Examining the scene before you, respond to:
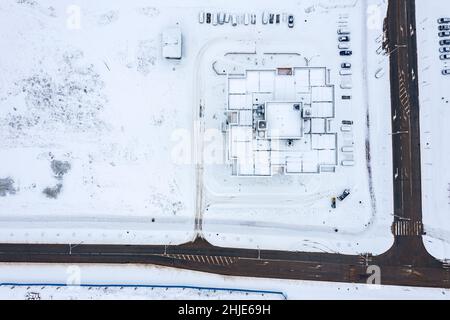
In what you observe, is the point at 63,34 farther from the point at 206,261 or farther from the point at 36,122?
the point at 206,261

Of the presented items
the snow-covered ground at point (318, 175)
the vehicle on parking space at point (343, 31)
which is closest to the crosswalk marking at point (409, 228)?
the snow-covered ground at point (318, 175)

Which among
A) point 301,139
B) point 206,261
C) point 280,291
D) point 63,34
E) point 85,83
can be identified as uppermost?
point 63,34

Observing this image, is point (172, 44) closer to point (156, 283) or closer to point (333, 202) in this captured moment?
point (333, 202)

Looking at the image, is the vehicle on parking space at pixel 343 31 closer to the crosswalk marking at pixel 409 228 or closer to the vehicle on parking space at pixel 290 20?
the vehicle on parking space at pixel 290 20

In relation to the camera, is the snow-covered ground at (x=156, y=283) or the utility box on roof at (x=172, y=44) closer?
the snow-covered ground at (x=156, y=283)

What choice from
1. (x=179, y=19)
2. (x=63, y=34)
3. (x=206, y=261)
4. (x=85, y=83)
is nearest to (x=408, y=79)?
(x=179, y=19)

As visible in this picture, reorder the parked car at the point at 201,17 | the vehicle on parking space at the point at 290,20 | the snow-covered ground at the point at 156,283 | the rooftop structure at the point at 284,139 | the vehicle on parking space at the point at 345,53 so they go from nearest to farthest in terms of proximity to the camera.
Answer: the rooftop structure at the point at 284,139 → the snow-covered ground at the point at 156,283 → the vehicle on parking space at the point at 345,53 → the vehicle on parking space at the point at 290,20 → the parked car at the point at 201,17

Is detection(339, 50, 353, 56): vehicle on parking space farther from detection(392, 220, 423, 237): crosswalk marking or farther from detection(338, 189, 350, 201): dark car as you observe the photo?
detection(392, 220, 423, 237): crosswalk marking
